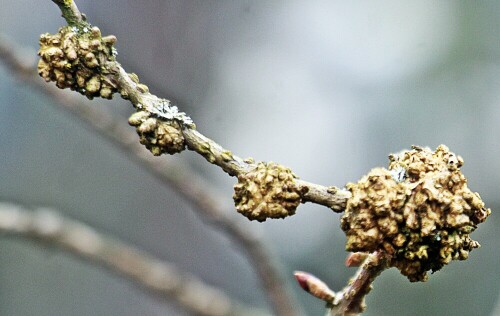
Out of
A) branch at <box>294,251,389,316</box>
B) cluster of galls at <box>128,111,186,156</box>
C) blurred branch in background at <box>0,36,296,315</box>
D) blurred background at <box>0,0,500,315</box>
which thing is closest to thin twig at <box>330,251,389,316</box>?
branch at <box>294,251,389,316</box>

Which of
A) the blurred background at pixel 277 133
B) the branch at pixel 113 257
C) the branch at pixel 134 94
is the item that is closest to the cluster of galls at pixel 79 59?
the branch at pixel 134 94

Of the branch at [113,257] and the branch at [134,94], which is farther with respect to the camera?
the branch at [113,257]

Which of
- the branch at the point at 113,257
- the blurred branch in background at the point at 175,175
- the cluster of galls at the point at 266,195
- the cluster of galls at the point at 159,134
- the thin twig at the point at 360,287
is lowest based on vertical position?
the thin twig at the point at 360,287

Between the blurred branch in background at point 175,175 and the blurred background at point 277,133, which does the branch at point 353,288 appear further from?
the blurred background at point 277,133

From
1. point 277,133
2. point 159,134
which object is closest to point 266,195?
point 159,134

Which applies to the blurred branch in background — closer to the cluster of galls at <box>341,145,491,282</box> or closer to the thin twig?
the thin twig

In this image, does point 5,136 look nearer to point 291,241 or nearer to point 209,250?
point 209,250

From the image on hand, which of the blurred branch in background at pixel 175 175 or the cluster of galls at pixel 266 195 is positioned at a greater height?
the blurred branch in background at pixel 175 175

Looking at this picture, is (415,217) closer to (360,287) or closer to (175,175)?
(360,287)
